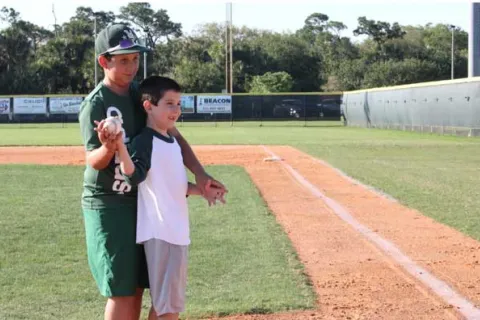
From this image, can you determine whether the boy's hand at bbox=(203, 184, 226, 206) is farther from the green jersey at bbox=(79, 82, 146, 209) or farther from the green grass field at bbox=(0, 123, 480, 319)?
the green grass field at bbox=(0, 123, 480, 319)

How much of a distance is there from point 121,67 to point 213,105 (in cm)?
4705

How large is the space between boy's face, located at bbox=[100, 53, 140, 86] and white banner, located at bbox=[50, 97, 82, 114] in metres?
47.9

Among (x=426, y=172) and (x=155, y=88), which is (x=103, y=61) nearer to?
(x=155, y=88)

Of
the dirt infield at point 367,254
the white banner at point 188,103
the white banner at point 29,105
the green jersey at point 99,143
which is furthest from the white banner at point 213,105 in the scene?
the green jersey at point 99,143

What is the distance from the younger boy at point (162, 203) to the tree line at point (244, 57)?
6165 cm

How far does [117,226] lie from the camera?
3.41 metres

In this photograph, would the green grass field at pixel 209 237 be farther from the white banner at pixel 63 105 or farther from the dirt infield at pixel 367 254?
the white banner at pixel 63 105

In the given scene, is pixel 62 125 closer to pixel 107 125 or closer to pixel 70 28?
pixel 70 28

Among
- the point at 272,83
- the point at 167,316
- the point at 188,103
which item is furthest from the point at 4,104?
the point at 167,316

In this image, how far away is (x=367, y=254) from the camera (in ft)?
22.8

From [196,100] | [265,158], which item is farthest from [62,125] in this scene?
[265,158]

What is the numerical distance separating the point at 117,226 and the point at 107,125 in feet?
2.00

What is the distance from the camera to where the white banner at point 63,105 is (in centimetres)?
5031

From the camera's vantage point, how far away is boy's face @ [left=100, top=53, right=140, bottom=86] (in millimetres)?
3490
